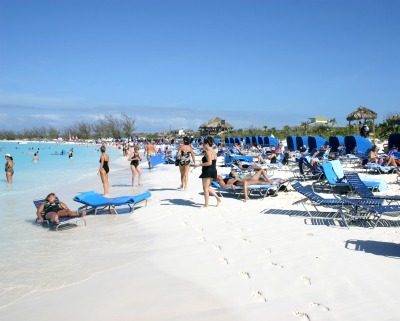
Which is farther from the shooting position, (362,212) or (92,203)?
(92,203)

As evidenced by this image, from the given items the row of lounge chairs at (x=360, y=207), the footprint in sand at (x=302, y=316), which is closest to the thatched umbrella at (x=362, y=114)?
the row of lounge chairs at (x=360, y=207)

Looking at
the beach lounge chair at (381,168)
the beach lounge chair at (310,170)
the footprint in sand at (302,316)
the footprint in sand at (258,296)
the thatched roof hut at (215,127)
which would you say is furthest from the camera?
the thatched roof hut at (215,127)

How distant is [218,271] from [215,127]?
3929 cm

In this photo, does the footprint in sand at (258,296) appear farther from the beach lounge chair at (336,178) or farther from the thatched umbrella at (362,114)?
the thatched umbrella at (362,114)

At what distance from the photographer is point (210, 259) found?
4.05 metres

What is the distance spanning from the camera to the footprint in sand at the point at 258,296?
9.99 ft

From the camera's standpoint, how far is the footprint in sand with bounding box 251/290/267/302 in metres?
3.04

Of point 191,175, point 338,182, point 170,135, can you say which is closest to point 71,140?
point 170,135

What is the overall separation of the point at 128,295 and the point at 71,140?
87989mm

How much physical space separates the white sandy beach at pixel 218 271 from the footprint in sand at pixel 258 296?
0.02 meters

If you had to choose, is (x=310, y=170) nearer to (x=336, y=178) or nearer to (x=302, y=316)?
(x=336, y=178)

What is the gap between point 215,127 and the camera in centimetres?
4266

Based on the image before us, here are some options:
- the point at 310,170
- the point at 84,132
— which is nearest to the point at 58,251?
the point at 310,170

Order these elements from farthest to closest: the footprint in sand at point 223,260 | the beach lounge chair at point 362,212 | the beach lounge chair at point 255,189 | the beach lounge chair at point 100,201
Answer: the beach lounge chair at point 255,189, the beach lounge chair at point 100,201, the beach lounge chair at point 362,212, the footprint in sand at point 223,260
